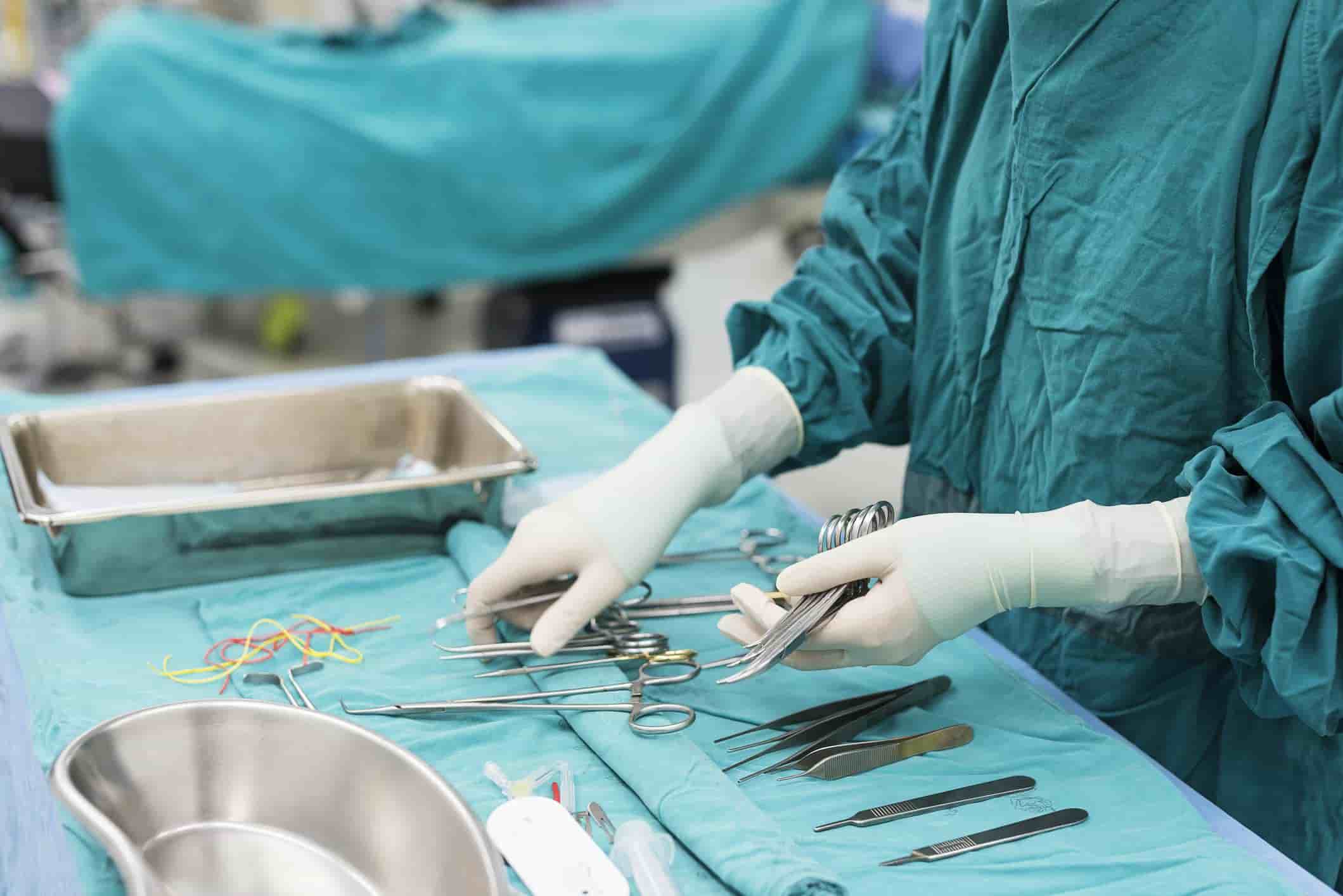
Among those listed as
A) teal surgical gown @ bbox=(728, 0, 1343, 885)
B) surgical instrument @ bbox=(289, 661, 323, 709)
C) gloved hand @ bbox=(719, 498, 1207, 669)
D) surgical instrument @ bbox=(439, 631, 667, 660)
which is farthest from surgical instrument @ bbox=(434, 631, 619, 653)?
teal surgical gown @ bbox=(728, 0, 1343, 885)

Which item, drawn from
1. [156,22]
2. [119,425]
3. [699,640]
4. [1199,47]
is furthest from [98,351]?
[1199,47]

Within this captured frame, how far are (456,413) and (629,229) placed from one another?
6.85 ft

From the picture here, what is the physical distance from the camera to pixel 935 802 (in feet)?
3.13

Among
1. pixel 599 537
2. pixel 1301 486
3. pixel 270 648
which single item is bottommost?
pixel 270 648

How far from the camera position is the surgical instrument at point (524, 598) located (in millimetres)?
1162

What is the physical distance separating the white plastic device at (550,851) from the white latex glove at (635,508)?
0.21 m

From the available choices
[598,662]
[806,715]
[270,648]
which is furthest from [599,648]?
[270,648]

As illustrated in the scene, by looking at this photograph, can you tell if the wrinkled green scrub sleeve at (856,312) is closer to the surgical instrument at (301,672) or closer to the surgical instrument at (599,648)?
the surgical instrument at (599,648)

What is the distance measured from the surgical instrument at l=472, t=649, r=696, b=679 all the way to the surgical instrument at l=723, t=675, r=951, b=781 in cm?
13

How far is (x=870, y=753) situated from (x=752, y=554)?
401mm

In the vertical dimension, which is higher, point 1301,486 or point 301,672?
point 1301,486

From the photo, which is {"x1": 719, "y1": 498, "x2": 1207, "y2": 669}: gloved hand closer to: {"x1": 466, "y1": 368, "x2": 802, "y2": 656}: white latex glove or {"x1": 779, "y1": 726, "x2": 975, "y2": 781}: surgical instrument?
{"x1": 779, "y1": 726, "x2": 975, "y2": 781}: surgical instrument

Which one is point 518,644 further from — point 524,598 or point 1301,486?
point 1301,486

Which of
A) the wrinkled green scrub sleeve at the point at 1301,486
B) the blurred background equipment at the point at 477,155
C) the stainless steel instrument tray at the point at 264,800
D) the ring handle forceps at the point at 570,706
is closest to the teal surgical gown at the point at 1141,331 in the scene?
→ the wrinkled green scrub sleeve at the point at 1301,486
